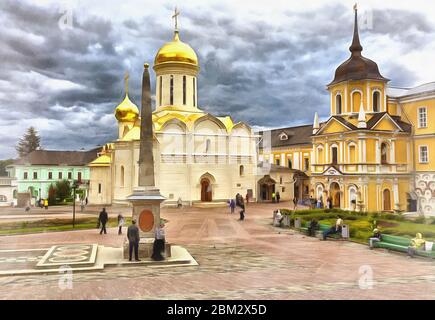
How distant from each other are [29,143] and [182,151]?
7.20m

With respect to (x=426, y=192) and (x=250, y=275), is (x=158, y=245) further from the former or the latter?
(x=426, y=192)

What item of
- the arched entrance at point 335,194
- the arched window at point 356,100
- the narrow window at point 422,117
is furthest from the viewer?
the arched window at point 356,100

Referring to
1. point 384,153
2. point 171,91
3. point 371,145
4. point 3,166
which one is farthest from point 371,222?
point 3,166

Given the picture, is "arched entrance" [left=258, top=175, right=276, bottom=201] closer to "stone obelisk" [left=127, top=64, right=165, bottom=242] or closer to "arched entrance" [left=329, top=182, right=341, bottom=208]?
"arched entrance" [left=329, top=182, right=341, bottom=208]

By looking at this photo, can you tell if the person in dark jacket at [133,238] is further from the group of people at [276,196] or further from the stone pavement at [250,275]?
the group of people at [276,196]

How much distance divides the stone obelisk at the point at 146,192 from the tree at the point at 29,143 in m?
2.62

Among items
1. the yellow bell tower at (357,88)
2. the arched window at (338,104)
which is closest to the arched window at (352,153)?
the yellow bell tower at (357,88)

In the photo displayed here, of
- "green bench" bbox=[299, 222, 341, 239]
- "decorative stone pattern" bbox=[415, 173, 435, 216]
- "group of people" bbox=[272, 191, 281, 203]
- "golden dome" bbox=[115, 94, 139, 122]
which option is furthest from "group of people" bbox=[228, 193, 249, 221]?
"golden dome" bbox=[115, 94, 139, 122]

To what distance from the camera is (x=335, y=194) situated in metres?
15.6

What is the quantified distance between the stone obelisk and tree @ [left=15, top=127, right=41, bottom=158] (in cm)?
262

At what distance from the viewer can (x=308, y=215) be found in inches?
522

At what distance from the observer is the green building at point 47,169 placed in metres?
10.4
